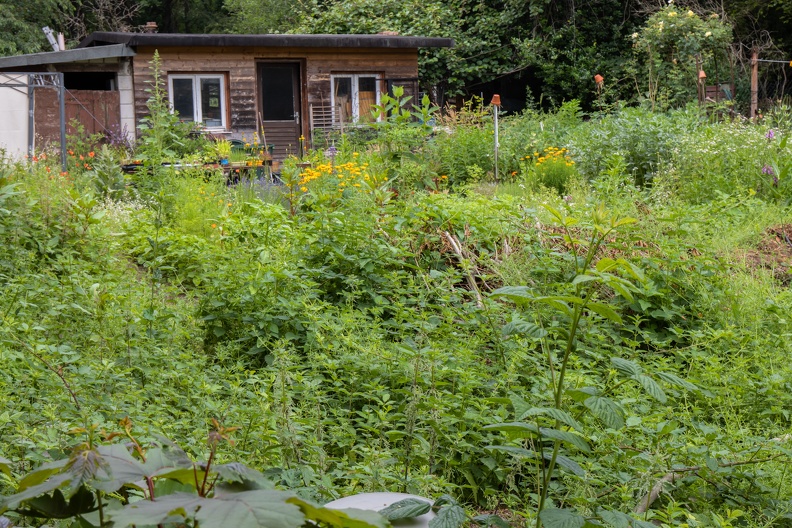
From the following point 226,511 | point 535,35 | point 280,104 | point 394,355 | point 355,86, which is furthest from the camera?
point 535,35

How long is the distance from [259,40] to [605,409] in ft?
53.3

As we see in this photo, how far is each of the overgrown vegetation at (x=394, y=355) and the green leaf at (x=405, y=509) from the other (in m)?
0.31

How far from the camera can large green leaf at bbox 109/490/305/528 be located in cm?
80

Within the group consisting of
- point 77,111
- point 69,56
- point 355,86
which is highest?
point 69,56

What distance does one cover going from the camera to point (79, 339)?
442cm

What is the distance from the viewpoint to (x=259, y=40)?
17203mm

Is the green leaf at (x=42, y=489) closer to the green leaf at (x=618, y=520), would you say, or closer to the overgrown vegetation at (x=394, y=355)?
the overgrown vegetation at (x=394, y=355)

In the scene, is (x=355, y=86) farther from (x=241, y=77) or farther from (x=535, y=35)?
(x=535, y=35)

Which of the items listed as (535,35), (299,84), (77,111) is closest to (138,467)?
(77,111)

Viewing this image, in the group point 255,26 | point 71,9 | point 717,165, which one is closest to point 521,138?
point 717,165

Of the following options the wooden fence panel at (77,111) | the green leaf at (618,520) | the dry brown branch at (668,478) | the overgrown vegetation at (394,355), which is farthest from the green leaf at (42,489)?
the wooden fence panel at (77,111)

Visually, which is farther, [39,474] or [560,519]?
[560,519]

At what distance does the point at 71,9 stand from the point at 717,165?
87.5 ft

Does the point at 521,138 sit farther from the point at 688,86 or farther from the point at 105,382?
the point at 105,382
